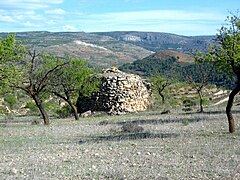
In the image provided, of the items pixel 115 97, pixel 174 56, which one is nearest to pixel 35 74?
pixel 115 97

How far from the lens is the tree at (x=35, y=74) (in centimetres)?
2910

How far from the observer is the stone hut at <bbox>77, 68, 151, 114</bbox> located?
147 ft

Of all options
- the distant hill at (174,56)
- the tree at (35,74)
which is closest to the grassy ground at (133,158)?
the tree at (35,74)

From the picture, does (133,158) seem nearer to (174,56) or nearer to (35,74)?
(35,74)

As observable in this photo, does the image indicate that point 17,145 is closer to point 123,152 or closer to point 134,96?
point 123,152

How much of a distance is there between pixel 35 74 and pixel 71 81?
5.12 meters

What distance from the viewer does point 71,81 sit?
35.4 meters

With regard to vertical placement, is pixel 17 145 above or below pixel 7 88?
below

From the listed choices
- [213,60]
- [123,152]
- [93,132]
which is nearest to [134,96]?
[93,132]

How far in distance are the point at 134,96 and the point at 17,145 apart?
1167 inches

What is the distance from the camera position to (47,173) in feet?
36.8

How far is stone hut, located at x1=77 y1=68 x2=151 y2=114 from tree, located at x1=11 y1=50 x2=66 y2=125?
1230 centimetres

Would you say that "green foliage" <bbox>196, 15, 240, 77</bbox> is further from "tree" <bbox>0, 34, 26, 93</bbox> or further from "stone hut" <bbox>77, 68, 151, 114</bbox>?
"stone hut" <bbox>77, 68, 151, 114</bbox>

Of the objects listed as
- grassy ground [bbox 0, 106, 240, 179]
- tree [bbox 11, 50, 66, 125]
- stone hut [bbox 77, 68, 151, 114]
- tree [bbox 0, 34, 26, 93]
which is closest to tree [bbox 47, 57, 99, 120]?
tree [bbox 11, 50, 66, 125]
